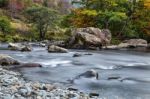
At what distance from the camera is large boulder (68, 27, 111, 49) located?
4366cm

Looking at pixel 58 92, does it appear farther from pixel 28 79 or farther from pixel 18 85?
pixel 28 79

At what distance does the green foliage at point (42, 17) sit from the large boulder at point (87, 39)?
37.1ft

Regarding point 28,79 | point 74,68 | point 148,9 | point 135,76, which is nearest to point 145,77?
point 135,76

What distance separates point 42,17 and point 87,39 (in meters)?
14.0

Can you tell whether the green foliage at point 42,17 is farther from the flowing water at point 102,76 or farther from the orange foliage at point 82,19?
the flowing water at point 102,76

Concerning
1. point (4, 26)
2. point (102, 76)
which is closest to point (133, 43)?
point (4, 26)

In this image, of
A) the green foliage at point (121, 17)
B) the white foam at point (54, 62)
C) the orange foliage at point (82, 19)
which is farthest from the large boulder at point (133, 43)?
the white foam at point (54, 62)

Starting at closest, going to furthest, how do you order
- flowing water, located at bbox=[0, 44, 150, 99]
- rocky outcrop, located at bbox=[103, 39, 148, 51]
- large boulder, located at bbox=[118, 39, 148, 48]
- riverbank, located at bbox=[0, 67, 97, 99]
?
riverbank, located at bbox=[0, 67, 97, 99] → flowing water, located at bbox=[0, 44, 150, 99] → rocky outcrop, located at bbox=[103, 39, 148, 51] → large boulder, located at bbox=[118, 39, 148, 48]

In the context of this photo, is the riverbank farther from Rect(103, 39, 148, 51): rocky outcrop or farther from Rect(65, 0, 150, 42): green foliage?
Rect(65, 0, 150, 42): green foliage

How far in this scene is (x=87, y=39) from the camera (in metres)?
43.6

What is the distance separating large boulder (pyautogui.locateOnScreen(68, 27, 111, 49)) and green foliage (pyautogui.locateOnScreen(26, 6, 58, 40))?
1131 centimetres

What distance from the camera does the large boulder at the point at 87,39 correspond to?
43.7 m

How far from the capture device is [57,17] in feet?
184

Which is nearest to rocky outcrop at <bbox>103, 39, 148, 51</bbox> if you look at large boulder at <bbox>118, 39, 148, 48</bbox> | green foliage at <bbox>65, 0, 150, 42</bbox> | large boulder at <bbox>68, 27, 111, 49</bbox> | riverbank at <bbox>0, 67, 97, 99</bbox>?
large boulder at <bbox>118, 39, 148, 48</bbox>
